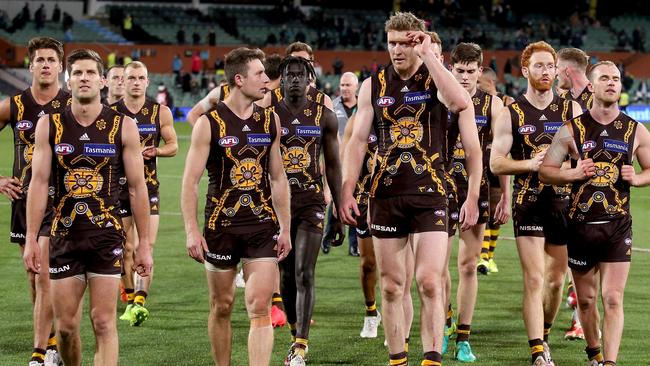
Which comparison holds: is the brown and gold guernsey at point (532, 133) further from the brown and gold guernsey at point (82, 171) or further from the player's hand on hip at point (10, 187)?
the player's hand on hip at point (10, 187)

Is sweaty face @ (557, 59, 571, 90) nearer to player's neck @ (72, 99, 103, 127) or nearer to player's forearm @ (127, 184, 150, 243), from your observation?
player's forearm @ (127, 184, 150, 243)

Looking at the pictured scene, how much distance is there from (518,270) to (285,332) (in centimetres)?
490

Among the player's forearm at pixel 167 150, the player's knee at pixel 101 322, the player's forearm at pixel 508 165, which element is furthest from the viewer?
the player's forearm at pixel 167 150

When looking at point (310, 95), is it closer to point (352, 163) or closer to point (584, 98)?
point (352, 163)

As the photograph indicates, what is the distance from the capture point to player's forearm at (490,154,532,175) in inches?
351

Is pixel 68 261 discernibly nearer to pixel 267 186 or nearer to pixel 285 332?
pixel 267 186

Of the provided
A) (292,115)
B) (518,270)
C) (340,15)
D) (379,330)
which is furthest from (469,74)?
(340,15)

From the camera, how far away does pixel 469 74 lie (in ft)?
32.7

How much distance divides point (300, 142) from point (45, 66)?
7.05 ft

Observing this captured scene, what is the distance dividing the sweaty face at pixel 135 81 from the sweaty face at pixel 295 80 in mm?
2352

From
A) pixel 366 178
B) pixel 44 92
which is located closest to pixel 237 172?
pixel 44 92

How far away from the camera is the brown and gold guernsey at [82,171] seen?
7.57m

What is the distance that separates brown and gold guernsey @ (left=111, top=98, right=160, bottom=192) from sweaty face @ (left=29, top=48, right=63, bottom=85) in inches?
96.3

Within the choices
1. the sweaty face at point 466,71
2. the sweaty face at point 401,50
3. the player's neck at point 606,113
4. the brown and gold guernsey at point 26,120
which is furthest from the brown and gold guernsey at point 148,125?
the player's neck at point 606,113
